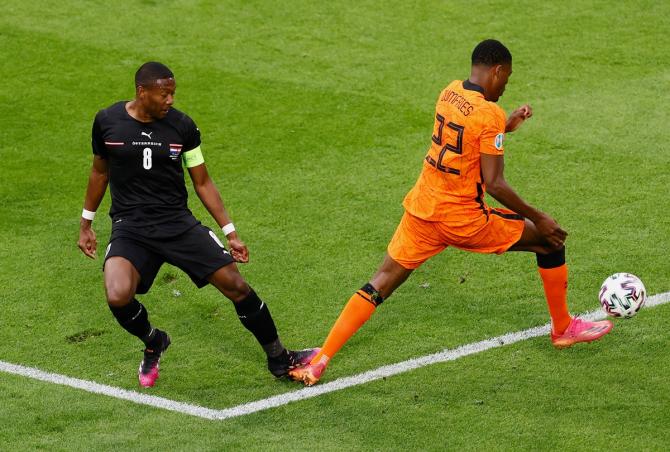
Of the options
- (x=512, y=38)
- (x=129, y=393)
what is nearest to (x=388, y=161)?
(x=512, y=38)

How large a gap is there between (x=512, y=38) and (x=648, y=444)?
27.4 feet

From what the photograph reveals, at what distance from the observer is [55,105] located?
13.5 meters

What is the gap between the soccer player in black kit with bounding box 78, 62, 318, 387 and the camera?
815 centimetres

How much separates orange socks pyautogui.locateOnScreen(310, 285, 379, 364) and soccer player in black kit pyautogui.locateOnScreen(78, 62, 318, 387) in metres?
0.35

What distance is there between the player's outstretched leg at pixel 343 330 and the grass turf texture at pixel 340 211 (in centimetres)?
17

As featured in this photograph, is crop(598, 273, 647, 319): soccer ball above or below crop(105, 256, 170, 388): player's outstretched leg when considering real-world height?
above

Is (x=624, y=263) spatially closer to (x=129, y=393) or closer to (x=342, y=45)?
(x=129, y=393)

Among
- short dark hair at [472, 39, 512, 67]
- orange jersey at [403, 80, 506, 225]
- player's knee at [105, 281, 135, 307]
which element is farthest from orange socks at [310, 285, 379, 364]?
short dark hair at [472, 39, 512, 67]

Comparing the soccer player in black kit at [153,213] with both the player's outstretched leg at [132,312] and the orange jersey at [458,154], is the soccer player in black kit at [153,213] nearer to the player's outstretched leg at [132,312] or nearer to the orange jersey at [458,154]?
the player's outstretched leg at [132,312]

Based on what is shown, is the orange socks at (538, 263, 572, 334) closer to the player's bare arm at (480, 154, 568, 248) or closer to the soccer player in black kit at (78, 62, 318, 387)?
the player's bare arm at (480, 154, 568, 248)

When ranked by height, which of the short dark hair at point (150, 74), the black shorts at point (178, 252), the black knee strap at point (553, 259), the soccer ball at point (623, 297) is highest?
the short dark hair at point (150, 74)

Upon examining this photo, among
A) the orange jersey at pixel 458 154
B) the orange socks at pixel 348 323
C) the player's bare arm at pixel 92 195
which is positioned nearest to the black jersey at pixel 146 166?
the player's bare arm at pixel 92 195

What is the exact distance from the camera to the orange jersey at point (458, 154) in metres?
7.96

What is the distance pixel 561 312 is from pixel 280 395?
7.03 feet
